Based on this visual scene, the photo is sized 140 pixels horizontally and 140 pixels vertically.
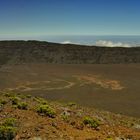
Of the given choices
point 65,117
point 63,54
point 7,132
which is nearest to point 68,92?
point 65,117

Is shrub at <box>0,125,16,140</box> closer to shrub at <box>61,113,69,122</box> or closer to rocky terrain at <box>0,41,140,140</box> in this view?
rocky terrain at <box>0,41,140,140</box>

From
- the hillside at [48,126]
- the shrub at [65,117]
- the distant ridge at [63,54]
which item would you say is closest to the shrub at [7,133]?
the hillside at [48,126]

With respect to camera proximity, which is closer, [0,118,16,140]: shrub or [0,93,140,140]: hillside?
[0,118,16,140]: shrub

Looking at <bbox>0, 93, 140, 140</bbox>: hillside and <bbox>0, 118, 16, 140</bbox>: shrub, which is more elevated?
<bbox>0, 118, 16, 140</bbox>: shrub

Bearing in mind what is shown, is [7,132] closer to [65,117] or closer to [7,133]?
[7,133]

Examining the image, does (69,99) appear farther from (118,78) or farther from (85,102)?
(118,78)

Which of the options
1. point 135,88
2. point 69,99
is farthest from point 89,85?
point 69,99

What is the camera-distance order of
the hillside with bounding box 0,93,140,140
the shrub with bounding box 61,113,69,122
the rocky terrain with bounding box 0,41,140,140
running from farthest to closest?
the shrub with bounding box 61,113,69,122 → the rocky terrain with bounding box 0,41,140,140 → the hillside with bounding box 0,93,140,140

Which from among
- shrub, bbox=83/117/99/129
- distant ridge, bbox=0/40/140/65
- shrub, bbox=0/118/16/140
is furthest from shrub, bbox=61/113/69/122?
distant ridge, bbox=0/40/140/65
